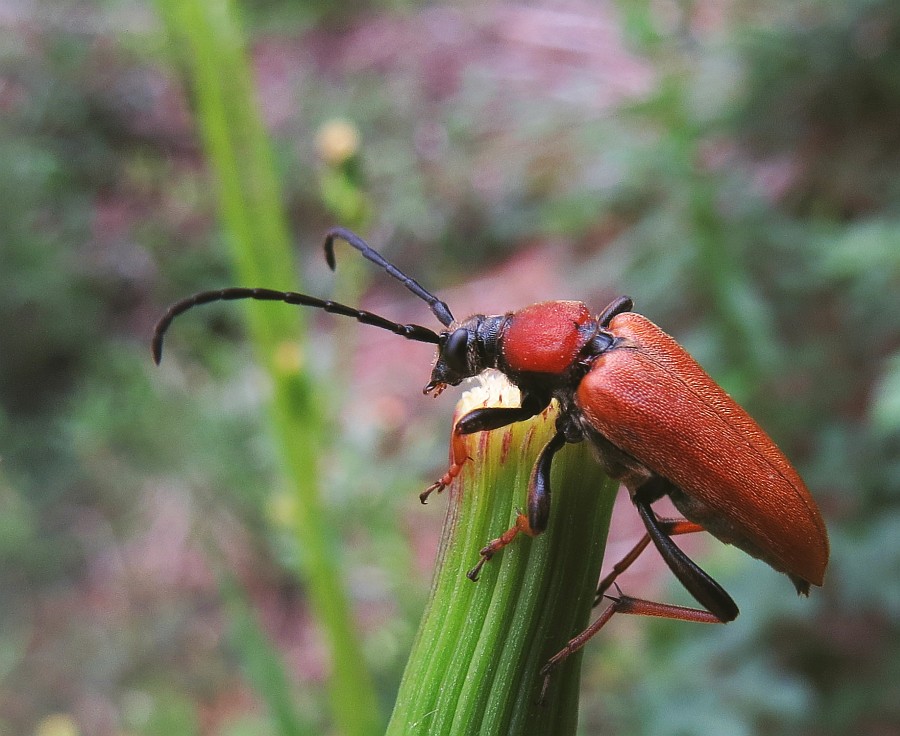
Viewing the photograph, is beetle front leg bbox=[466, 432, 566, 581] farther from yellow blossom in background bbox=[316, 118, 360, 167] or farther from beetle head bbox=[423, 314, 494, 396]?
yellow blossom in background bbox=[316, 118, 360, 167]

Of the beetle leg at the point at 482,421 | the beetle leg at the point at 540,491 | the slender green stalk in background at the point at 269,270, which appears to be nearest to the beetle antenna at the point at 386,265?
the slender green stalk in background at the point at 269,270

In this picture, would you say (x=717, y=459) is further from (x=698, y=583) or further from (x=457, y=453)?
(x=457, y=453)

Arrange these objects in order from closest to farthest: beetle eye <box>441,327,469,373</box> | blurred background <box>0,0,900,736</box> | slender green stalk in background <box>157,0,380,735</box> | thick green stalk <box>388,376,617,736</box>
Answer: thick green stalk <box>388,376,617,736</box>
beetle eye <box>441,327,469,373</box>
slender green stalk in background <box>157,0,380,735</box>
blurred background <box>0,0,900,736</box>

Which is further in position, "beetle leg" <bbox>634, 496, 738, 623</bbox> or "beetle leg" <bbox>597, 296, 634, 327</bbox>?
"beetle leg" <bbox>597, 296, 634, 327</bbox>

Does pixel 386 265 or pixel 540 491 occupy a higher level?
pixel 386 265

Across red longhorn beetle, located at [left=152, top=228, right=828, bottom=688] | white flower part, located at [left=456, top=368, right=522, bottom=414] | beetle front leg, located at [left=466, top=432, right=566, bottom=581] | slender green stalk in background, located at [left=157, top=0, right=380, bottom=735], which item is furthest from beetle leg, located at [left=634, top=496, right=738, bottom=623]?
slender green stalk in background, located at [left=157, top=0, right=380, bottom=735]

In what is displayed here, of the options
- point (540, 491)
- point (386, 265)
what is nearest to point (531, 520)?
point (540, 491)

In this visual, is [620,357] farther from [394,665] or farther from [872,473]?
[394,665]

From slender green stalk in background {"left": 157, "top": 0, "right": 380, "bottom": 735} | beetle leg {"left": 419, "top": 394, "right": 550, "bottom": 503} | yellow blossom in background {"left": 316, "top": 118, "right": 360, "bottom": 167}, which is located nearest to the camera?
beetle leg {"left": 419, "top": 394, "right": 550, "bottom": 503}
